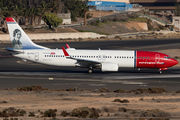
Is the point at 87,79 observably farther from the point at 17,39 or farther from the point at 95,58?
the point at 17,39

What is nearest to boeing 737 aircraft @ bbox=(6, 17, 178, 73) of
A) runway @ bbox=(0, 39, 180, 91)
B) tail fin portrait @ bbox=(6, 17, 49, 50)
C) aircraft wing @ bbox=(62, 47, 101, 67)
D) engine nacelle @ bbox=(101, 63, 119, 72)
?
aircraft wing @ bbox=(62, 47, 101, 67)

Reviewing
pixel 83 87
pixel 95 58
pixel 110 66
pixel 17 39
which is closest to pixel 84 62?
pixel 95 58

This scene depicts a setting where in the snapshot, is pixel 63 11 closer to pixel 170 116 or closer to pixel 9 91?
pixel 9 91

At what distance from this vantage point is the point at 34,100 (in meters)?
26.8

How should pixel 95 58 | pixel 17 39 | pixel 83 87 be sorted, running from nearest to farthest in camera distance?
1. pixel 83 87
2. pixel 95 58
3. pixel 17 39

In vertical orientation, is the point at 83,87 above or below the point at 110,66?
below

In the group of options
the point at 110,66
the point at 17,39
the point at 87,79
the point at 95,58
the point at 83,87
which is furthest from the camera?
the point at 17,39

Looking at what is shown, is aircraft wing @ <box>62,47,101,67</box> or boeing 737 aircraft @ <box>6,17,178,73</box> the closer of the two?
aircraft wing @ <box>62,47,101,67</box>

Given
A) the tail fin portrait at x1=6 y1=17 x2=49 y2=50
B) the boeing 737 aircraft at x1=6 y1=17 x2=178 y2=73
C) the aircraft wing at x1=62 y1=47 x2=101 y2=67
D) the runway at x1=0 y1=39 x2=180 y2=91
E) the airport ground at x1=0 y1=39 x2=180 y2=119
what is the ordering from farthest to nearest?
the tail fin portrait at x1=6 y1=17 x2=49 y2=50
the boeing 737 aircraft at x1=6 y1=17 x2=178 y2=73
the aircraft wing at x1=62 y1=47 x2=101 y2=67
the runway at x1=0 y1=39 x2=180 y2=91
the airport ground at x1=0 y1=39 x2=180 y2=119

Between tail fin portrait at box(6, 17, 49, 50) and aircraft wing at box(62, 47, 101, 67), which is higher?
tail fin portrait at box(6, 17, 49, 50)

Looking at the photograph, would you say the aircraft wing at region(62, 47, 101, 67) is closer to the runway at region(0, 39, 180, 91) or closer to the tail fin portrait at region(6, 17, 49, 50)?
the runway at region(0, 39, 180, 91)

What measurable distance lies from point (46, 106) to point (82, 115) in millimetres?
4564

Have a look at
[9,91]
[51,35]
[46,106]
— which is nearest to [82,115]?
[46,106]

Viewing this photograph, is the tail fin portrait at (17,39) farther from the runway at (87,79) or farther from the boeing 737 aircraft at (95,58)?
the runway at (87,79)
